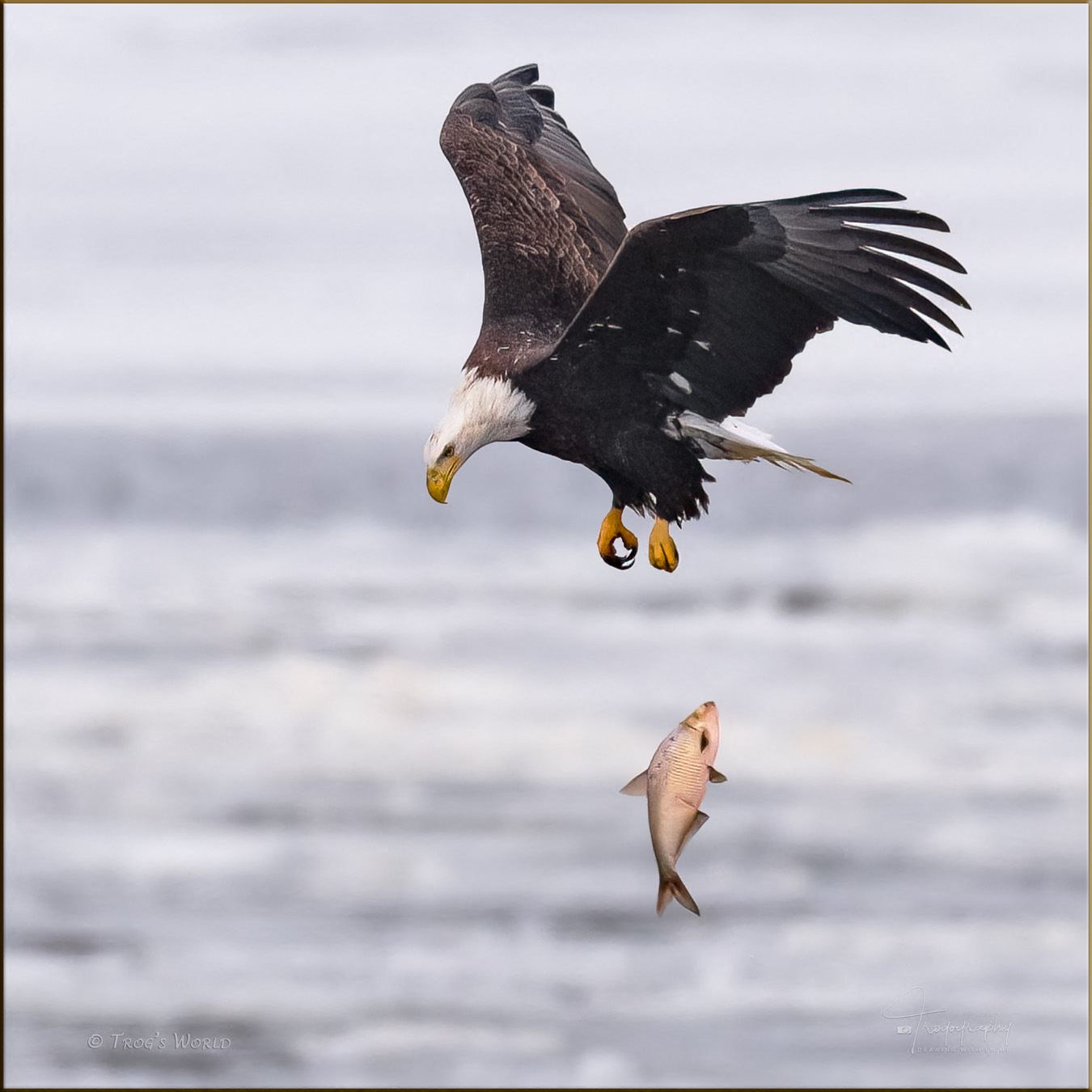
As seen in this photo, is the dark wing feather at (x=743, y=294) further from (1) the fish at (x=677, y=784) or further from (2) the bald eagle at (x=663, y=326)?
(1) the fish at (x=677, y=784)

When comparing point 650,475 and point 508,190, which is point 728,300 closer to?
point 650,475

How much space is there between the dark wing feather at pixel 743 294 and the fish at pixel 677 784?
107 centimetres

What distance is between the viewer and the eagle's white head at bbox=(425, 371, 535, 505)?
5.98 m

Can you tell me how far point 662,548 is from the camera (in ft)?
20.9

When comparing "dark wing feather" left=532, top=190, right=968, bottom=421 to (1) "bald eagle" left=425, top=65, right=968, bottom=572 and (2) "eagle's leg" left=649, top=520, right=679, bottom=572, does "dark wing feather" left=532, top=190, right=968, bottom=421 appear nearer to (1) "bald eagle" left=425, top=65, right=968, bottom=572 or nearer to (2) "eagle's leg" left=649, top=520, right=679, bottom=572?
(1) "bald eagle" left=425, top=65, right=968, bottom=572

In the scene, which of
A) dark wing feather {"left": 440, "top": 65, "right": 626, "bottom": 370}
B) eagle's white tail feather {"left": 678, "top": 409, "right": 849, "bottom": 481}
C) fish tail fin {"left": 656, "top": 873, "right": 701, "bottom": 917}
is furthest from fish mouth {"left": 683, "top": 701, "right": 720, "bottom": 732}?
dark wing feather {"left": 440, "top": 65, "right": 626, "bottom": 370}

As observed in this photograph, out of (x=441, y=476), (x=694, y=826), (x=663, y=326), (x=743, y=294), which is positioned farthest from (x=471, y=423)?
(x=694, y=826)

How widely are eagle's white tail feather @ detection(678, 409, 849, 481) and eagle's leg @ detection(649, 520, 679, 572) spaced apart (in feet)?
1.05

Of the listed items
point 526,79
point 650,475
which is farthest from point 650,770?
point 526,79

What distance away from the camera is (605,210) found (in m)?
7.44

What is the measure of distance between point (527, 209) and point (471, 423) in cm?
Answer: 130

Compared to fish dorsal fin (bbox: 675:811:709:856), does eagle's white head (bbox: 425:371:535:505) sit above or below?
above

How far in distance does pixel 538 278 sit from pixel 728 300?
3.62 feet

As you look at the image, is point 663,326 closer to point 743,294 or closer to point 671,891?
point 743,294
